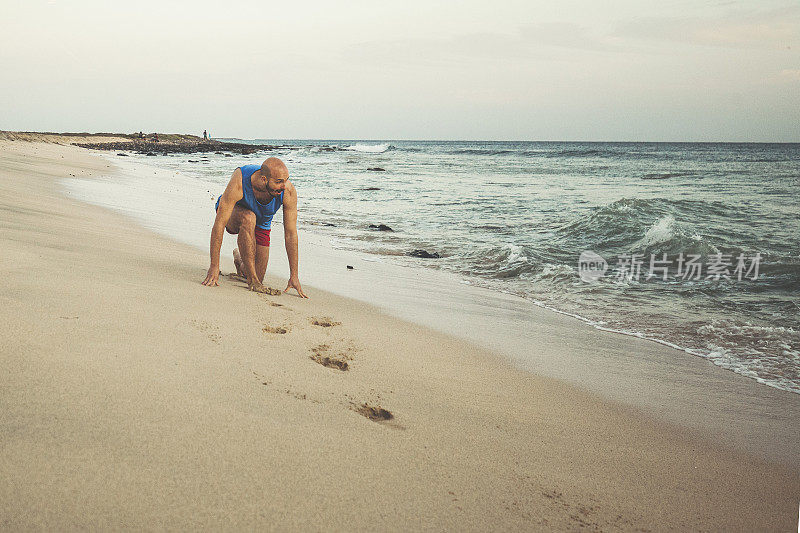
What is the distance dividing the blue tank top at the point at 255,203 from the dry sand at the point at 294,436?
1133 millimetres

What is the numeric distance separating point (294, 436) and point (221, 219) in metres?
2.66

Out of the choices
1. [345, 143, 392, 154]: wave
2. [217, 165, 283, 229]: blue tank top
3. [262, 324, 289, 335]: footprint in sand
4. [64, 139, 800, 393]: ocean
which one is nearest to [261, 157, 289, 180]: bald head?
[217, 165, 283, 229]: blue tank top

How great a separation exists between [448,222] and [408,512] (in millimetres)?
9854

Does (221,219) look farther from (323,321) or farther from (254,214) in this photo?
(323,321)

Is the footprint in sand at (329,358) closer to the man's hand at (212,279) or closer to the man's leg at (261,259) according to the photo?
the man's hand at (212,279)

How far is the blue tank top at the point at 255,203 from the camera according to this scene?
Result: 13.8ft

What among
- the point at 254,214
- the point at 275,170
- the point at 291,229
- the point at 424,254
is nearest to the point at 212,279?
the point at 254,214

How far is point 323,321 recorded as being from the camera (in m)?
3.67

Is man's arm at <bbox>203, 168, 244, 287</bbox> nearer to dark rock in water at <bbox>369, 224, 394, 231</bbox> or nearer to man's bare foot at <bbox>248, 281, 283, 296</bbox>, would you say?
man's bare foot at <bbox>248, 281, 283, 296</bbox>

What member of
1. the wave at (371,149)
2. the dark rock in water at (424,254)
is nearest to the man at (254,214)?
the dark rock in water at (424,254)

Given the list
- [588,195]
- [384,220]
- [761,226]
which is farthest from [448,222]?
[588,195]

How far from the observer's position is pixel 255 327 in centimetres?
313

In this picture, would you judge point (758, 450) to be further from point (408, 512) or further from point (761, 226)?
point (761, 226)

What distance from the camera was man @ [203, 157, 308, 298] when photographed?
409 centimetres
